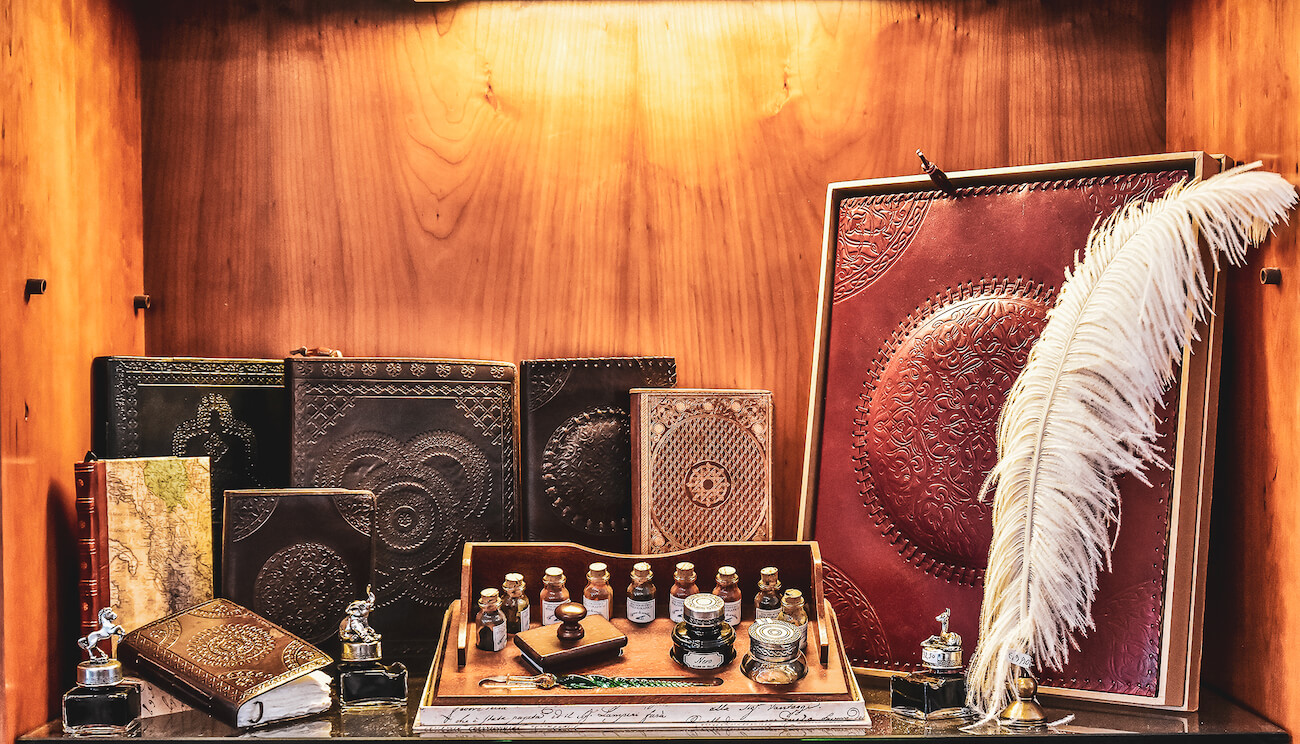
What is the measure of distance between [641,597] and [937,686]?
414 millimetres

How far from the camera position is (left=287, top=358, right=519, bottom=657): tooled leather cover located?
4.42 ft

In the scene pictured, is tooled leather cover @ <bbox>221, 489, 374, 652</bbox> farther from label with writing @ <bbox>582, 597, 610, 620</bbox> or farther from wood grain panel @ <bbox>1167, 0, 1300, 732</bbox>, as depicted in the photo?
wood grain panel @ <bbox>1167, 0, 1300, 732</bbox>

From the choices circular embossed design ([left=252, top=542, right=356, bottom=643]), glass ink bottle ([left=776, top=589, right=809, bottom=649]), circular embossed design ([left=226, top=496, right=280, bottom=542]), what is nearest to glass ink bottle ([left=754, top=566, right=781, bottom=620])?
glass ink bottle ([left=776, top=589, right=809, bottom=649])

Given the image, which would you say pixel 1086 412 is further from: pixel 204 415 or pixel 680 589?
pixel 204 415

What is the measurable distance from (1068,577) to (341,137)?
4.35 feet

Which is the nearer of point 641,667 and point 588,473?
point 641,667

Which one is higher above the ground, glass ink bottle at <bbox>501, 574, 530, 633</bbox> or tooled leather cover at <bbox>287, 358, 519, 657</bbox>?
tooled leather cover at <bbox>287, 358, 519, 657</bbox>

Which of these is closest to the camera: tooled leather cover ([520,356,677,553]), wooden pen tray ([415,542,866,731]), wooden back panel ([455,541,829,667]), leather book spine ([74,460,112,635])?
wooden pen tray ([415,542,866,731])

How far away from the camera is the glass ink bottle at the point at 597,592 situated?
4.12ft

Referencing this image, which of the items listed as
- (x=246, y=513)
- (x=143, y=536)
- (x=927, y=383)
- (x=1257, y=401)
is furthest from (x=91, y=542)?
(x=1257, y=401)

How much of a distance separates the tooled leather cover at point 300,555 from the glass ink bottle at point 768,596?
1.90 ft

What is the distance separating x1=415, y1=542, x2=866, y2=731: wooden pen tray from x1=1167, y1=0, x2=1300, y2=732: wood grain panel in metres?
0.55

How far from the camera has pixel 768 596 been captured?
4.07 feet

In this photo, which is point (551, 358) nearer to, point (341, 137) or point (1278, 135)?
point (341, 137)
